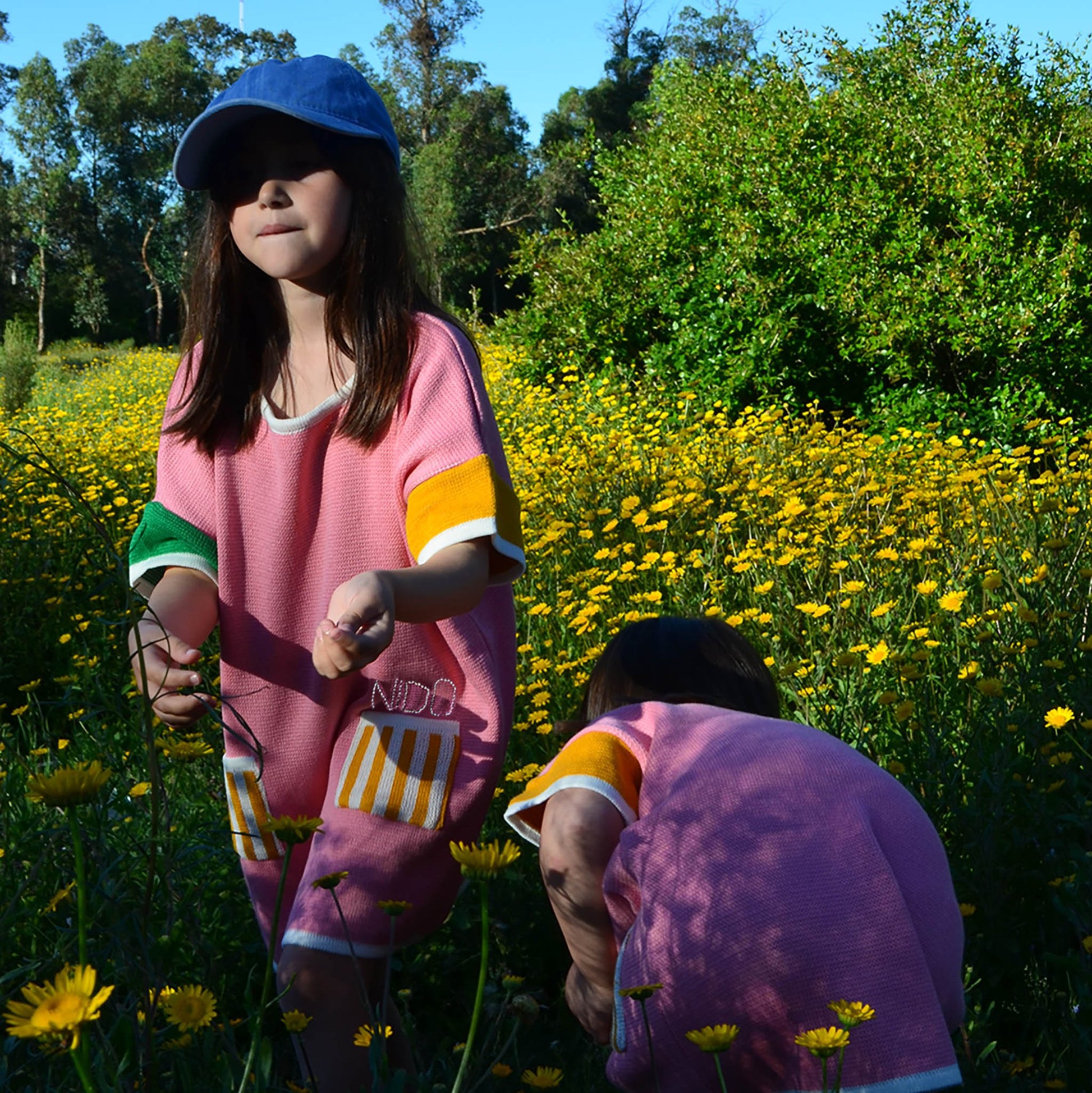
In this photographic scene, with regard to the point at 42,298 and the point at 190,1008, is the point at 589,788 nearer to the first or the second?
A: the point at 190,1008

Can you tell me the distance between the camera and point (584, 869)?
1360 mm

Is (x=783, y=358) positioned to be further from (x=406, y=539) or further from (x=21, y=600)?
(x=406, y=539)

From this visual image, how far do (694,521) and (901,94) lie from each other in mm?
5827

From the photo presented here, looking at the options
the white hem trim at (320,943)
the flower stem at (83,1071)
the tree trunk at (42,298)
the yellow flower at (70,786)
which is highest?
the tree trunk at (42,298)

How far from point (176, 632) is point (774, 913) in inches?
33.1

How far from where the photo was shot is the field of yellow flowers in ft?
4.83

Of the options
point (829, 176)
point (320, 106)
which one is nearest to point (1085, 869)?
point (320, 106)

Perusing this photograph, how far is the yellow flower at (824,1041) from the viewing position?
93 cm

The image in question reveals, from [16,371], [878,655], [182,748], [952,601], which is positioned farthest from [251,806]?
[16,371]

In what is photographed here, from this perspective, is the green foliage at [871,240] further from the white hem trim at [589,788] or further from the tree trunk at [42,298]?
the tree trunk at [42,298]

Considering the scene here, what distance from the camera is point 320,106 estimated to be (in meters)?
1.51

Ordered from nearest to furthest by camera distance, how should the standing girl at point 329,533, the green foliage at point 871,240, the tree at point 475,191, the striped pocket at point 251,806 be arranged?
the standing girl at point 329,533, the striped pocket at point 251,806, the green foliage at point 871,240, the tree at point 475,191

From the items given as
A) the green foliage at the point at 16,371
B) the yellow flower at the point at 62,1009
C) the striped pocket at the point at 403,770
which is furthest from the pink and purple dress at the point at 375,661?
the green foliage at the point at 16,371

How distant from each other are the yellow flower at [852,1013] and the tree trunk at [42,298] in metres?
39.7
